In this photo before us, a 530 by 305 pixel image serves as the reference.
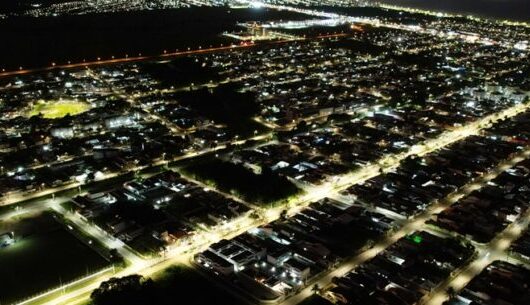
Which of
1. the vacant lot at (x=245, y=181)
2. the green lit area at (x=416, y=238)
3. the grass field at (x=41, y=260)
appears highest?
the vacant lot at (x=245, y=181)

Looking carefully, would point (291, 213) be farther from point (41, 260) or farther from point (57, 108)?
point (57, 108)

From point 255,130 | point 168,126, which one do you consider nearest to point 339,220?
point 255,130

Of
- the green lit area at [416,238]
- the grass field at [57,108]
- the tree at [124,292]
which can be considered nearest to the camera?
the tree at [124,292]

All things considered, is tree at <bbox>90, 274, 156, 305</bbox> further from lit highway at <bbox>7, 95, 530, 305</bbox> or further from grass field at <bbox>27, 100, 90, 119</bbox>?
grass field at <bbox>27, 100, 90, 119</bbox>

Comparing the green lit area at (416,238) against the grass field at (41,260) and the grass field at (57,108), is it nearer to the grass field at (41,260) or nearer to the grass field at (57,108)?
the grass field at (41,260)

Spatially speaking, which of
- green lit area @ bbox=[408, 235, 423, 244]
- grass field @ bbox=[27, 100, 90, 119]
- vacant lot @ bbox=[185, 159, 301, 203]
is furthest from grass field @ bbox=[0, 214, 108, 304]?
grass field @ bbox=[27, 100, 90, 119]

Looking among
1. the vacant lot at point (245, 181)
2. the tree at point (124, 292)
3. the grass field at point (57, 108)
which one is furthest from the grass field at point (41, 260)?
the grass field at point (57, 108)

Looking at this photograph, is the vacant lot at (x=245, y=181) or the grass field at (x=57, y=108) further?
the grass field at (x=57, y=108)

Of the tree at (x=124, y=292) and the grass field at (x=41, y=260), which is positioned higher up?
the tree at (x=124, y=292)

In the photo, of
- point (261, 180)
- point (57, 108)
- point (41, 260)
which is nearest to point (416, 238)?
point (261, 180)
